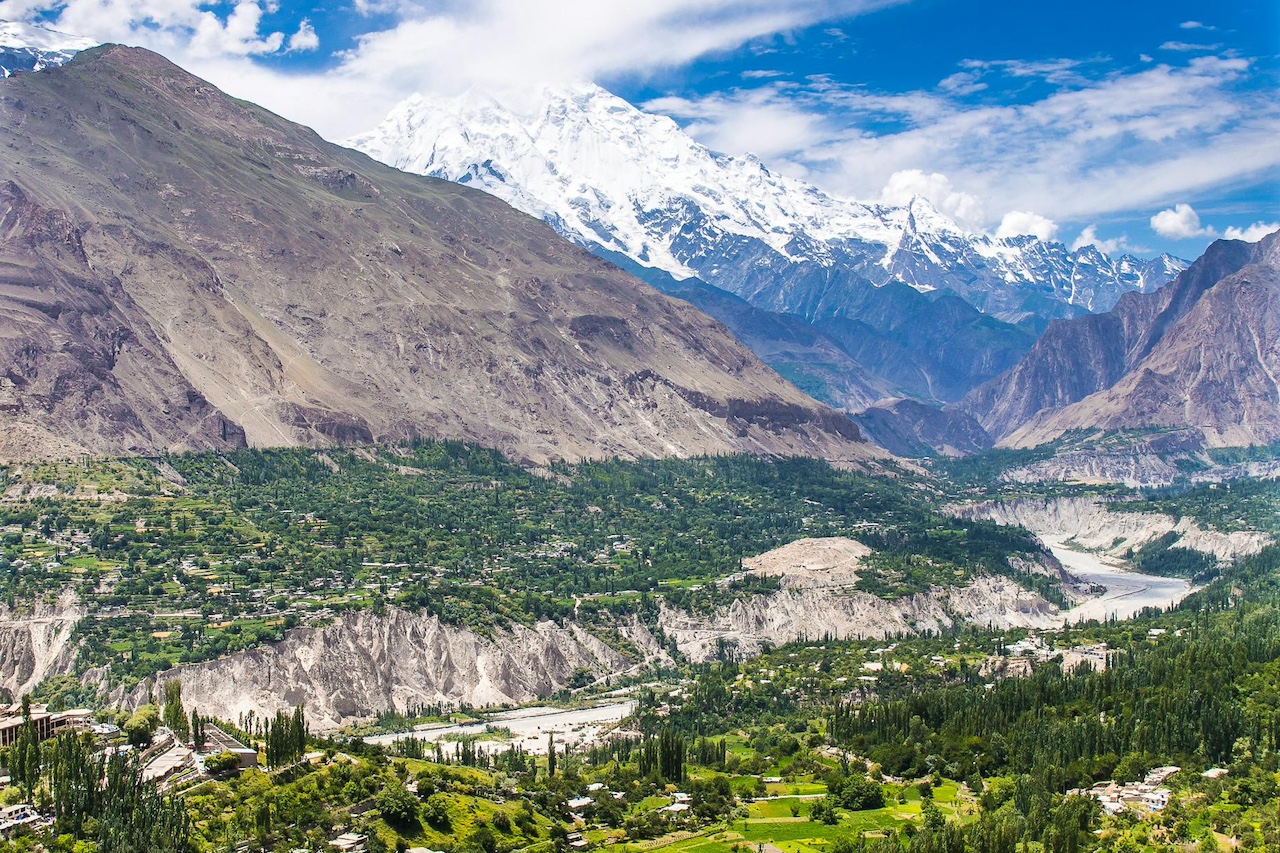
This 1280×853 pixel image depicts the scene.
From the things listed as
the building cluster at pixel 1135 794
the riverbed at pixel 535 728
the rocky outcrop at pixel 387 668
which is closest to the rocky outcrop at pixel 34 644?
the rocky outcrop at pixel 387 668

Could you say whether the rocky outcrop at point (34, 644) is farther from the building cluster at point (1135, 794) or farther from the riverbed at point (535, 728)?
the building cluster at point (1135, 794)

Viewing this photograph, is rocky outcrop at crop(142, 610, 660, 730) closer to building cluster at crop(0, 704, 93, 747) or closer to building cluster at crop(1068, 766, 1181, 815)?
building cluster at crop(0, 704, 93, 747)

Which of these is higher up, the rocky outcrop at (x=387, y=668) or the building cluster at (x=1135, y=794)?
the rocky outcrop at (x=387, y=668)

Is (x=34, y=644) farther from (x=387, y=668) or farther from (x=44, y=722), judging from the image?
(x=44, y=722)

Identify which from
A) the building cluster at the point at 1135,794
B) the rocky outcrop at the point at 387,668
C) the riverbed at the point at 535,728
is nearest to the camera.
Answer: the building cluster at the point at 1135,794

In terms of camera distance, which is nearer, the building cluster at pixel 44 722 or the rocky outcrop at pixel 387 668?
the building cluster at pixel 44 722

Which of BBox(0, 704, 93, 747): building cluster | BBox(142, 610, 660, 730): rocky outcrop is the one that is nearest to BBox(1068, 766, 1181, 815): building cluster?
BBox(0, 704, 93, 747): building cluster

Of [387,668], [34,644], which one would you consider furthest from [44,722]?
[387,668]
